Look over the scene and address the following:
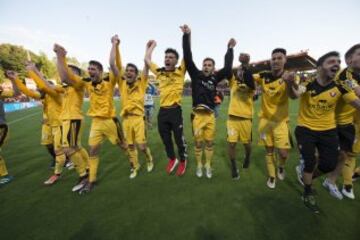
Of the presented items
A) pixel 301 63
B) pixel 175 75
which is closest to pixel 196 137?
pixel 175 75

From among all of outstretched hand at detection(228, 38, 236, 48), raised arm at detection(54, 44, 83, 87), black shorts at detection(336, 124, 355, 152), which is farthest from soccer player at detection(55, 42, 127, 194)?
black shorts at detection(336, 124, 355, 152)

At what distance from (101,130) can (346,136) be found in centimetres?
483

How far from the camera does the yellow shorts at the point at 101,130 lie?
4.52 meters

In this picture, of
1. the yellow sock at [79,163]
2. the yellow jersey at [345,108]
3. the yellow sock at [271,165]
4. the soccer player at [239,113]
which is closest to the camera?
the yellow jersey at [345,108]

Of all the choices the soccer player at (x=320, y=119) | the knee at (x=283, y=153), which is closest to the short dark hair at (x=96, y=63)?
the soccer player at (x=320, y=119)

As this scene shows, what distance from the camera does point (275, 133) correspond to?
4.10 meters

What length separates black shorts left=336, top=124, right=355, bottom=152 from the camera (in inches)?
149

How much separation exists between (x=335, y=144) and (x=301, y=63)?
90.2ft

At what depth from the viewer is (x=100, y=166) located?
578 cm

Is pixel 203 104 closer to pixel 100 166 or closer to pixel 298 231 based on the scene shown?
pixel 298 231

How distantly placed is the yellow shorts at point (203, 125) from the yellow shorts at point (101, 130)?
1.83 m

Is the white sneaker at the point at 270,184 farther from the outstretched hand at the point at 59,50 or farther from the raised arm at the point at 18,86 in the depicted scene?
the raised arm at the point at 18,86

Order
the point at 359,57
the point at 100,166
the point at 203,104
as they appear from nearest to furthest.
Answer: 1. the point at 359,57
2. the point at 203,104
3. the point at 100,166

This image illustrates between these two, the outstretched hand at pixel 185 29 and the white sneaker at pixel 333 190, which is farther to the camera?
the outstretched hand at pixel 185 29
